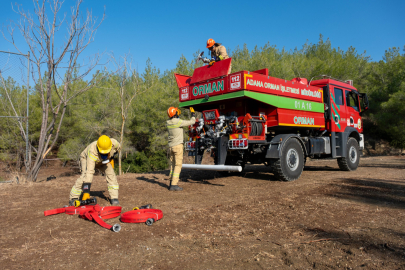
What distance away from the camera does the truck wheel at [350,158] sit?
10.3 metres

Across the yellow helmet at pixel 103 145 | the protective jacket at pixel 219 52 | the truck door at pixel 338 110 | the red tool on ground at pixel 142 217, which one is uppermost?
the protective jacket at pixel 219 52

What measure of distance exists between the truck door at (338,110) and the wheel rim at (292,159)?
8.23ft

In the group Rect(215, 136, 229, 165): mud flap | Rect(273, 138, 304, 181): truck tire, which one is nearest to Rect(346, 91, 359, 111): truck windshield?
Rect(273, 138, 304, 181): truck tire

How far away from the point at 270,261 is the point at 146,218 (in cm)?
199

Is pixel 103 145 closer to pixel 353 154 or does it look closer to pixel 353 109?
pixel 353 154

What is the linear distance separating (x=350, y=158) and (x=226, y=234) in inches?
330

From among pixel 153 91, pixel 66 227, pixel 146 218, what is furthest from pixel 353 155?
pixel 153 91

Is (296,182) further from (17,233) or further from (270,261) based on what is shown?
(17,233)

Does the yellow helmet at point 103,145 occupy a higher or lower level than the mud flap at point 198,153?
higher

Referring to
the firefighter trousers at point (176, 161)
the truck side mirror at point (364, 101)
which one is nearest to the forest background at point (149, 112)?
the truck side mirror at point (364, 101)

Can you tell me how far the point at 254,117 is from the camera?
790cm

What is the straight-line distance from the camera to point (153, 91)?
75.9 ft

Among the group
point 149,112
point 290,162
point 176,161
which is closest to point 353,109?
point 290,162

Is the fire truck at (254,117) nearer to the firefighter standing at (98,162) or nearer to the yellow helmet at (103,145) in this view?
the firefighter standing at (98,162)
